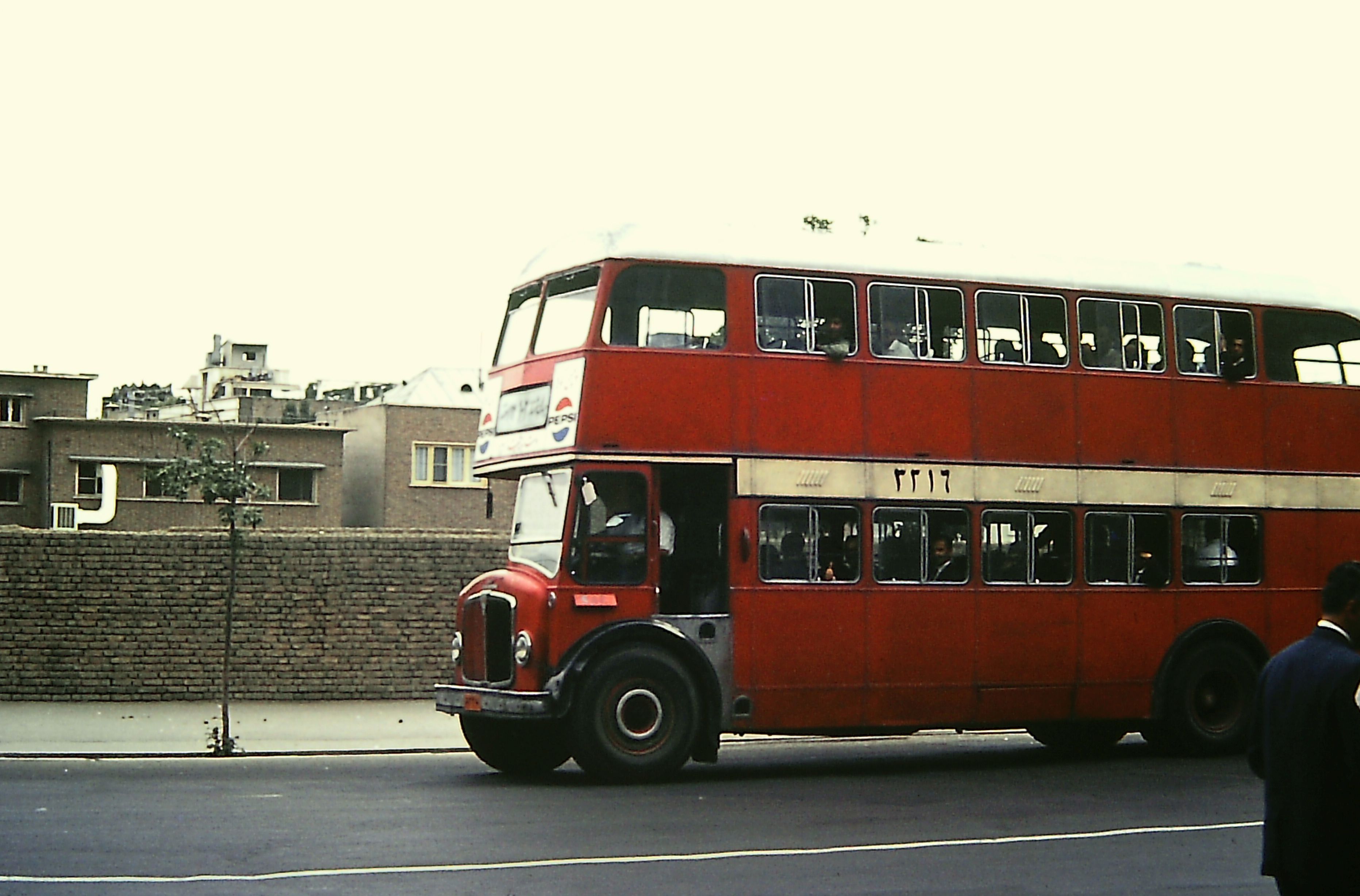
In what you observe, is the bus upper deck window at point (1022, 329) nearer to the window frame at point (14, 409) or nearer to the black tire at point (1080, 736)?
the black tire at point (1080, 736)

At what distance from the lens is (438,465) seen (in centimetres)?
7262

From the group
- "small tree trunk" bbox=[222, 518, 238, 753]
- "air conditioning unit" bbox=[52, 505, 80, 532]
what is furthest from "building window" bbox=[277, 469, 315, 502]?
"small tree trunk" bbox=[222, 518, 238, 753]

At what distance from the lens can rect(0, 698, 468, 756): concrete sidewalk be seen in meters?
19.0

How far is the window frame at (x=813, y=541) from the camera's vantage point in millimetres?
16812

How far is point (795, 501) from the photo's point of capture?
17.0 m

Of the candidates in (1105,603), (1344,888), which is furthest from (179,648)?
(1344,888)

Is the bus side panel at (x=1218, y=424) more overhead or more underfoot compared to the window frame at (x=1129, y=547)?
more overhead

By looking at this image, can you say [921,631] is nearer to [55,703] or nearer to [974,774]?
[974,774]

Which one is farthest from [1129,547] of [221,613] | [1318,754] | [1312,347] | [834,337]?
[1318,754]

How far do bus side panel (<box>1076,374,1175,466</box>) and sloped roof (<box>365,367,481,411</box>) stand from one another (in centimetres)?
6748

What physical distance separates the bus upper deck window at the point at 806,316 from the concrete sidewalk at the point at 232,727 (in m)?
5.69

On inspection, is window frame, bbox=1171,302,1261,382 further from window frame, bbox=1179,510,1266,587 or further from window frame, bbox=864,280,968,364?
window frame, bbox=864,280,968,364

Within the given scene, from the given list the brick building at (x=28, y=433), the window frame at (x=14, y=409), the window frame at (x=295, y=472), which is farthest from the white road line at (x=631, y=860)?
the window frame at (x=14, y=409)

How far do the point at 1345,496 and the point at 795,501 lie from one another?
625 cm
